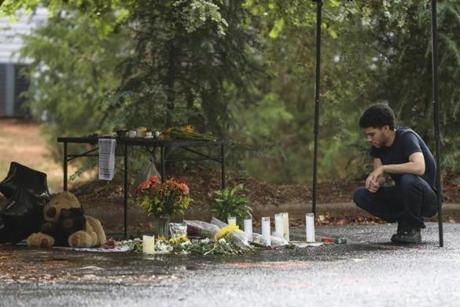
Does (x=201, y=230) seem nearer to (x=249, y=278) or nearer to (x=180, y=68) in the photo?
(x=249, y=278)

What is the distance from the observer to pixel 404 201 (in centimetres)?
844

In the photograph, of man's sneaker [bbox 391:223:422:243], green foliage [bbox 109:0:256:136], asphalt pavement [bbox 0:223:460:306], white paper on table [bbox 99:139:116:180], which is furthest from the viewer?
green foliage [bbox 109:0:256:136]

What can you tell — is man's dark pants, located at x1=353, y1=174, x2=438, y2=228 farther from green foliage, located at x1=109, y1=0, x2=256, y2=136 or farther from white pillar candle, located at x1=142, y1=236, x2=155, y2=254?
green foliage, located at x1=109, y1=0, x2=256, y2=136

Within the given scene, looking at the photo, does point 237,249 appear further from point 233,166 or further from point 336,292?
point 233,166

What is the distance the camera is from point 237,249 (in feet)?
26.5

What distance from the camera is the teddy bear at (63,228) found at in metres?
8.47

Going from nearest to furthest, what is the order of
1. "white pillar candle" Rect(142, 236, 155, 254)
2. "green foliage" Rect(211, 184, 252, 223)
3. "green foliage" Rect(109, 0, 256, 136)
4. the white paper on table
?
"white pillar candle" Rect(142, 236, 155, 254) → the white paper on table → "green foliage" Rect(211, 184, 252, 223) → "green foliage" Rect(109, 0, 256, 136)

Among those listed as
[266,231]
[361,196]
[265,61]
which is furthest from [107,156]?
[265,61]

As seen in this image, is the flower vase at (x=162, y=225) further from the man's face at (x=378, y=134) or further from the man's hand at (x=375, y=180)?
the man's face at (x=378, y=134)

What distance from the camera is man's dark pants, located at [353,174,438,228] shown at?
27.4 feet

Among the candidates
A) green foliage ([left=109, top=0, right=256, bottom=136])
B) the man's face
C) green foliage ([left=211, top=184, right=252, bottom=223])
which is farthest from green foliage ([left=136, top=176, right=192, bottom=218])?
green foliage ([left=109, top=0, right=256, bottom=136])

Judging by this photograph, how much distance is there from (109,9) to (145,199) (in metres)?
5.30

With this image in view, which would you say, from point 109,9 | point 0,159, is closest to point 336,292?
point 109,9

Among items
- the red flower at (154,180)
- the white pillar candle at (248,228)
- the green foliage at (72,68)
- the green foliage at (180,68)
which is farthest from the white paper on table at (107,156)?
the green foliage at (72,68)
